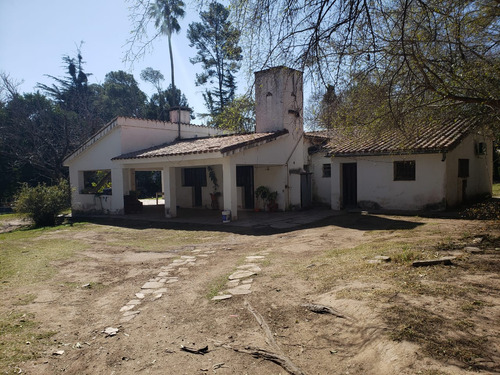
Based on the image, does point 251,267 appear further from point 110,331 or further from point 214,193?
point 214,193

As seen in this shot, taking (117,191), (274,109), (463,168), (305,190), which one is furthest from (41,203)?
(463,168)

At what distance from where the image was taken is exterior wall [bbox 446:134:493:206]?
13359 mm

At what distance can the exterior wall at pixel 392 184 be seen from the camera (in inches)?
508

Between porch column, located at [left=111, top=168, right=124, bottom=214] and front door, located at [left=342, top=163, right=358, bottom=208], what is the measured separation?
10.5m

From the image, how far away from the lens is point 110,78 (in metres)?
46.9

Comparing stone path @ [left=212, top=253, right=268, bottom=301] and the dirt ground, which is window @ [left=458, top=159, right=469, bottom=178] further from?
stone path @ [left=212, top=253, right=268, bottom=301]

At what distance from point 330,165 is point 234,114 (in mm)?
11757

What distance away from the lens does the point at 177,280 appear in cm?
623

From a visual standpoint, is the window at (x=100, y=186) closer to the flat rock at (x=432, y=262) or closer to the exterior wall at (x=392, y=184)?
the exterior wall at (x=392, y=184)

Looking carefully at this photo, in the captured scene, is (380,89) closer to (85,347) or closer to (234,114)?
(234,114)

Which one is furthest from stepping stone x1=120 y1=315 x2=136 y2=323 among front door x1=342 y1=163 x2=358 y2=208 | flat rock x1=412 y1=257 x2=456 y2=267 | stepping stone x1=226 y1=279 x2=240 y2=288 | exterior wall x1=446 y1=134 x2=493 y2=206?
front door x1=342 y1=163 x2=358 y2=208

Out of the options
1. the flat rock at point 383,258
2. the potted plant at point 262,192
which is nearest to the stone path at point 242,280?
the flat rock at point 383,258

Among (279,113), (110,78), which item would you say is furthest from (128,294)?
(110,78)

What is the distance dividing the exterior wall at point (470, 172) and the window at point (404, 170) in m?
1.18
